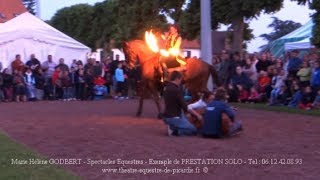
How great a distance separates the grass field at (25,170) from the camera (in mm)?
8656

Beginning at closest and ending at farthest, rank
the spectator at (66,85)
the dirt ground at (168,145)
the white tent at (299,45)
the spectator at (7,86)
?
the dirt ground at (168,145), the spectator at (7,86), the spectator at (66,85), the white tent at (299,45)

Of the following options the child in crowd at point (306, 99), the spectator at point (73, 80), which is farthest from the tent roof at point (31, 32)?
the child in crowd at point (306, 99)

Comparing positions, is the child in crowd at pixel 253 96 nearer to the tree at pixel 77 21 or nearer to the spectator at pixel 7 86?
the spectator at pixel 7 86

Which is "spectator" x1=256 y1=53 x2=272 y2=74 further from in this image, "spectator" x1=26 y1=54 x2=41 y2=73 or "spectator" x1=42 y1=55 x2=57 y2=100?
"spectator" x1=26 y1=54 x2=41 y2=73

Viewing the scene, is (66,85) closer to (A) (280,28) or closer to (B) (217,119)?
(B) (217,119)

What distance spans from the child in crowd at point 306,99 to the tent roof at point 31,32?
47.2 feet

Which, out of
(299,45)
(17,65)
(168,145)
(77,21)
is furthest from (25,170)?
(77,21)

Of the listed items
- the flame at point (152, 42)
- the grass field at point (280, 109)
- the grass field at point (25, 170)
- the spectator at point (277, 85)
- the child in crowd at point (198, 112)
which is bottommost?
the grass field at point (25, 170)

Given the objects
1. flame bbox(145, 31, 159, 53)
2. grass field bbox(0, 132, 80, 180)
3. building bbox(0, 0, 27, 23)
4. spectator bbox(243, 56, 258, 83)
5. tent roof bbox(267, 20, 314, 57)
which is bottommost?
grass field bbox(0, 132, 80, 180)

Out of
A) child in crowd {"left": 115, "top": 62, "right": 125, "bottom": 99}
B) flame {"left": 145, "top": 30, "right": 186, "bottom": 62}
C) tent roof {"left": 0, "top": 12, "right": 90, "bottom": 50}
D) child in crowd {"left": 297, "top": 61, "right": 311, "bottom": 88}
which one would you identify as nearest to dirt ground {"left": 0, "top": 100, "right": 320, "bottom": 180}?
flame {"left": 145, "top": 30, "right": 186, "bottom": 62}

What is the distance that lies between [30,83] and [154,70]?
11896 millimetres

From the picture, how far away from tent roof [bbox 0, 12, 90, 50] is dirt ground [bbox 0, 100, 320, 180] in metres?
12.1

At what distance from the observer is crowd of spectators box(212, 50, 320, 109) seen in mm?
20000

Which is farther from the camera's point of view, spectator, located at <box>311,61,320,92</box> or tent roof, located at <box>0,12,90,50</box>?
tent roof, located at <box>0,12,90,50</box>
